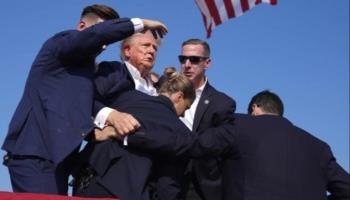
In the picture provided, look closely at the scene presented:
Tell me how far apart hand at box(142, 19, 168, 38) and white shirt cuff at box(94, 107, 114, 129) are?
0.59 m

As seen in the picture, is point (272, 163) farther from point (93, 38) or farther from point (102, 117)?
point (93, 38)

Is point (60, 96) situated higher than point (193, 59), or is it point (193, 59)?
point (60, 96)

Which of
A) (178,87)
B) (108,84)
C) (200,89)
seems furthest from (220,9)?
(108,84)

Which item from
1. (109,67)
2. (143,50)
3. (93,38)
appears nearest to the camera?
(93,38)

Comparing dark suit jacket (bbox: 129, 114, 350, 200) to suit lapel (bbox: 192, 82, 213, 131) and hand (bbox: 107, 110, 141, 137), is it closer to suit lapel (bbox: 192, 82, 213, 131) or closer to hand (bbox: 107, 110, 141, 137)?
suit lapel (bbox: 192, 82, 213, 131)

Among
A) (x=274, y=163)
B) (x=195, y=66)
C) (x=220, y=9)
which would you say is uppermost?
(x=220, y=9)

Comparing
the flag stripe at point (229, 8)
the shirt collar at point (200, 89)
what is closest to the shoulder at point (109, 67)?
the shirt collar at point (200, 89)

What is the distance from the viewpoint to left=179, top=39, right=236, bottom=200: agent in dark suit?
4.53m

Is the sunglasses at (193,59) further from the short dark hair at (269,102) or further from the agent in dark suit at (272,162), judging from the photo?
the agent in dark suit at (272,162)

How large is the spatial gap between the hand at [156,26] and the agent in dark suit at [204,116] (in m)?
0.85

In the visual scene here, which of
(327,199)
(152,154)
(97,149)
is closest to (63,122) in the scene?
(97,149)

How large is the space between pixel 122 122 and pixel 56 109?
412 millimetres

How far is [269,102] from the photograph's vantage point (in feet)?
16.9

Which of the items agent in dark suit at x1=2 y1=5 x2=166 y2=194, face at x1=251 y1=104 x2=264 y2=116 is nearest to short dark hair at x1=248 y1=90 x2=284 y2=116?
face at x1=251 y1=104 x2=264 y2=116
